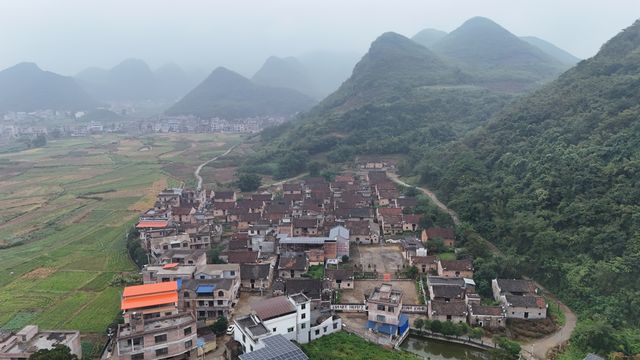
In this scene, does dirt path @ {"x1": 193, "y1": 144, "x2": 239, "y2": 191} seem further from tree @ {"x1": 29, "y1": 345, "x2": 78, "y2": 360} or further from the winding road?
the winding road

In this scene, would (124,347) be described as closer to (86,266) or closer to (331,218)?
(86,266)

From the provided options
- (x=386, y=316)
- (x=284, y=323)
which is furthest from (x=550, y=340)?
(x=284, y=323)

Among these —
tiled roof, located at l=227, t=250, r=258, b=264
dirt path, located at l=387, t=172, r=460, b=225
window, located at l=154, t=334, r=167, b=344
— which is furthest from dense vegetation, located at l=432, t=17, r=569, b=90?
window, located at l=154, t=334, r=167, b=344

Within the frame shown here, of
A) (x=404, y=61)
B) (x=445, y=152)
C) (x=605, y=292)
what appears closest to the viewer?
(x=605, y=292)

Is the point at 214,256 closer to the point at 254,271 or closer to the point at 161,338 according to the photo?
the point at 254,271

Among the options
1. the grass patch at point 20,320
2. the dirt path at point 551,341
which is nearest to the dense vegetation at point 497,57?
the dirt path at point 551,341

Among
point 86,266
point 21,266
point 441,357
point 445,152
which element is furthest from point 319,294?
point 445,152

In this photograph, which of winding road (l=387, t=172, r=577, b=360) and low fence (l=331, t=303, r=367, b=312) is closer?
winding road (l=387, t=172, r=577, b=360)
